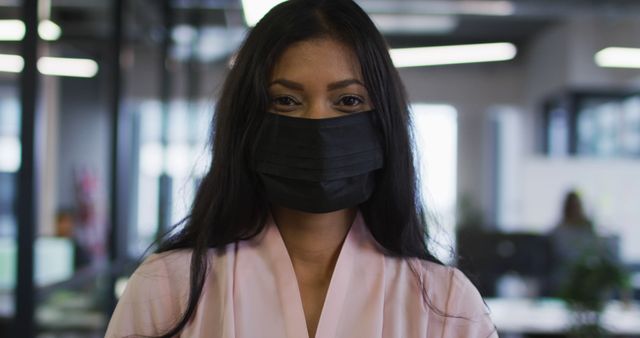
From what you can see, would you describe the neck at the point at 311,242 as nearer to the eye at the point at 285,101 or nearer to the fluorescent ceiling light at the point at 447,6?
the eye at the point at 285,101

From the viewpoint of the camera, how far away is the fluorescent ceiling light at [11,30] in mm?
2246

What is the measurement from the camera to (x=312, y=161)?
1.12 m

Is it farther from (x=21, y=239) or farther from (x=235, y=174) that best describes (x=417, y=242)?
(x=21, y=239)

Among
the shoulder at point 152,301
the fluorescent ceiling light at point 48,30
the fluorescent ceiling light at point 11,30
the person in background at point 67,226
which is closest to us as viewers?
the shoulder at point 152,301

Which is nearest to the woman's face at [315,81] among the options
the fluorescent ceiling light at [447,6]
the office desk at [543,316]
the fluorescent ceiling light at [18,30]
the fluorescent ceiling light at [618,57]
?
the fluorescent ceiling light at [18,30]

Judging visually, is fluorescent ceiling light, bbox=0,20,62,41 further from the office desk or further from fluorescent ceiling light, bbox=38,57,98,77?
the office desk

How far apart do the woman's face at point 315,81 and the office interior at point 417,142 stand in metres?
0.19

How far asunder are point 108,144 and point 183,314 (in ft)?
10.1

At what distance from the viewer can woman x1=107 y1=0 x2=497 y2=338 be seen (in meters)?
1.10

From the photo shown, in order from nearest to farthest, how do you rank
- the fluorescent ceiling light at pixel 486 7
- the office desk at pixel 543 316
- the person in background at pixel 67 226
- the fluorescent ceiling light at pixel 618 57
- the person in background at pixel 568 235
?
the office desk at pixel 543 316 → the person in background at pixel 67 226 → the fluorescent ceiling light at pixel 486 7 → the person in background at pixel 568 235 → the fluorescent ceiling light at pixel 618 57

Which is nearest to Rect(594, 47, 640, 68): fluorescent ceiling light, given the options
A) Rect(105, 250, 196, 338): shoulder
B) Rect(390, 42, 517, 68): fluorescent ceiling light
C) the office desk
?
Rect(390, 42, 517, 68): fluorescent ceiling light

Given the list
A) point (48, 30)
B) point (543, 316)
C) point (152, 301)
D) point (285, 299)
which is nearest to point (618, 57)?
point (543, 316)

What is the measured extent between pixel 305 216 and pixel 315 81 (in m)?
0.23

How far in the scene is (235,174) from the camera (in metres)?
1.16
